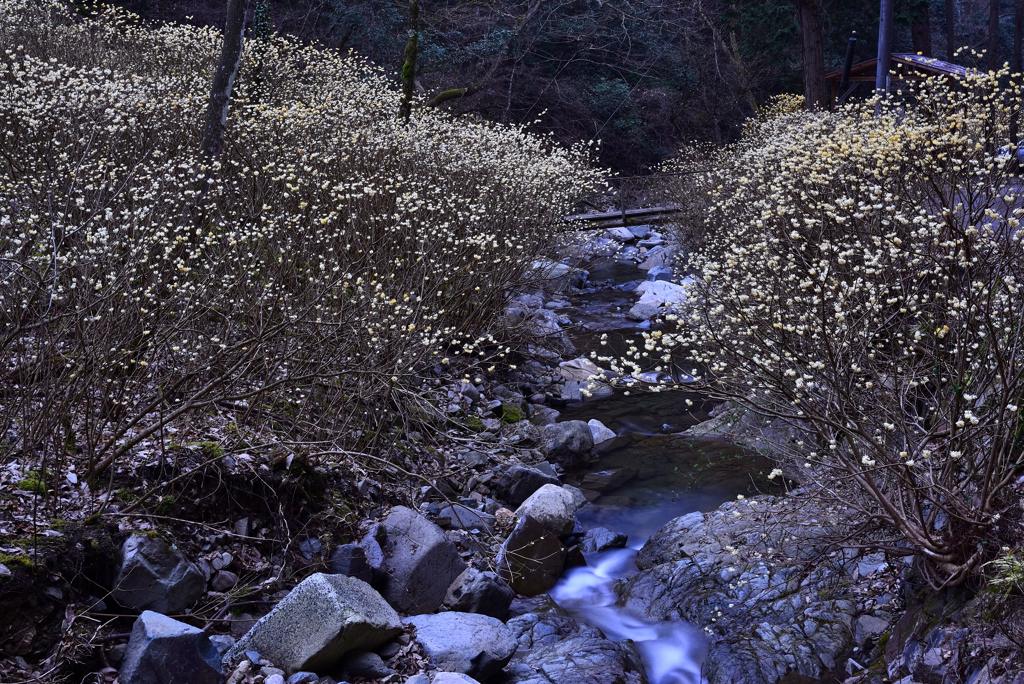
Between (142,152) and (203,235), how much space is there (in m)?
1.42

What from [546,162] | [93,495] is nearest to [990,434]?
[93,495]

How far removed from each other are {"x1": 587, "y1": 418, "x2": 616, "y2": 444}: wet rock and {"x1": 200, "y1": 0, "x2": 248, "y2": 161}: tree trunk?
16.7ft

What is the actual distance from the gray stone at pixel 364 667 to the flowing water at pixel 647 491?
178 cm

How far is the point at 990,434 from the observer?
4.02 meters

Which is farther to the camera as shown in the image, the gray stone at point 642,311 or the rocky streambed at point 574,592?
the gray stone at point 642,311

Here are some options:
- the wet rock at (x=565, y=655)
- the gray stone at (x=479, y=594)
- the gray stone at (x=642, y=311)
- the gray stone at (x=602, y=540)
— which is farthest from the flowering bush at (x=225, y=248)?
the gray stone at (x=642, y=311)

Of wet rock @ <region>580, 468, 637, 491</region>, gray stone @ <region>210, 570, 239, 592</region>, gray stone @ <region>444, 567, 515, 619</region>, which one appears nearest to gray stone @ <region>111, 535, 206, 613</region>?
gray stone @ <region>210, 570, 239, 592</region>

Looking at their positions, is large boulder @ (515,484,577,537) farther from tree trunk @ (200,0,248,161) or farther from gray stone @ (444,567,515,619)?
tree trunk @ (200,0,248,161)

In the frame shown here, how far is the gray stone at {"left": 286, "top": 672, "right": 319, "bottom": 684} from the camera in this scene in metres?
3.56

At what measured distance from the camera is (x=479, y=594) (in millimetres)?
4863

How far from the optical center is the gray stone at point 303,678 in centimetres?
356

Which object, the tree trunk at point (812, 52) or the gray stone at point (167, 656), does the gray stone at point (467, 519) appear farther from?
the tree trunk at point (812, 52)

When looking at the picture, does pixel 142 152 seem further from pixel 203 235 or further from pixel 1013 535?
pixel 1013 535

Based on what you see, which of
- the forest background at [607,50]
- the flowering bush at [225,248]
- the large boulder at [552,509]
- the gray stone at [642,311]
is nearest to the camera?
the flowering bush at [225,248]
